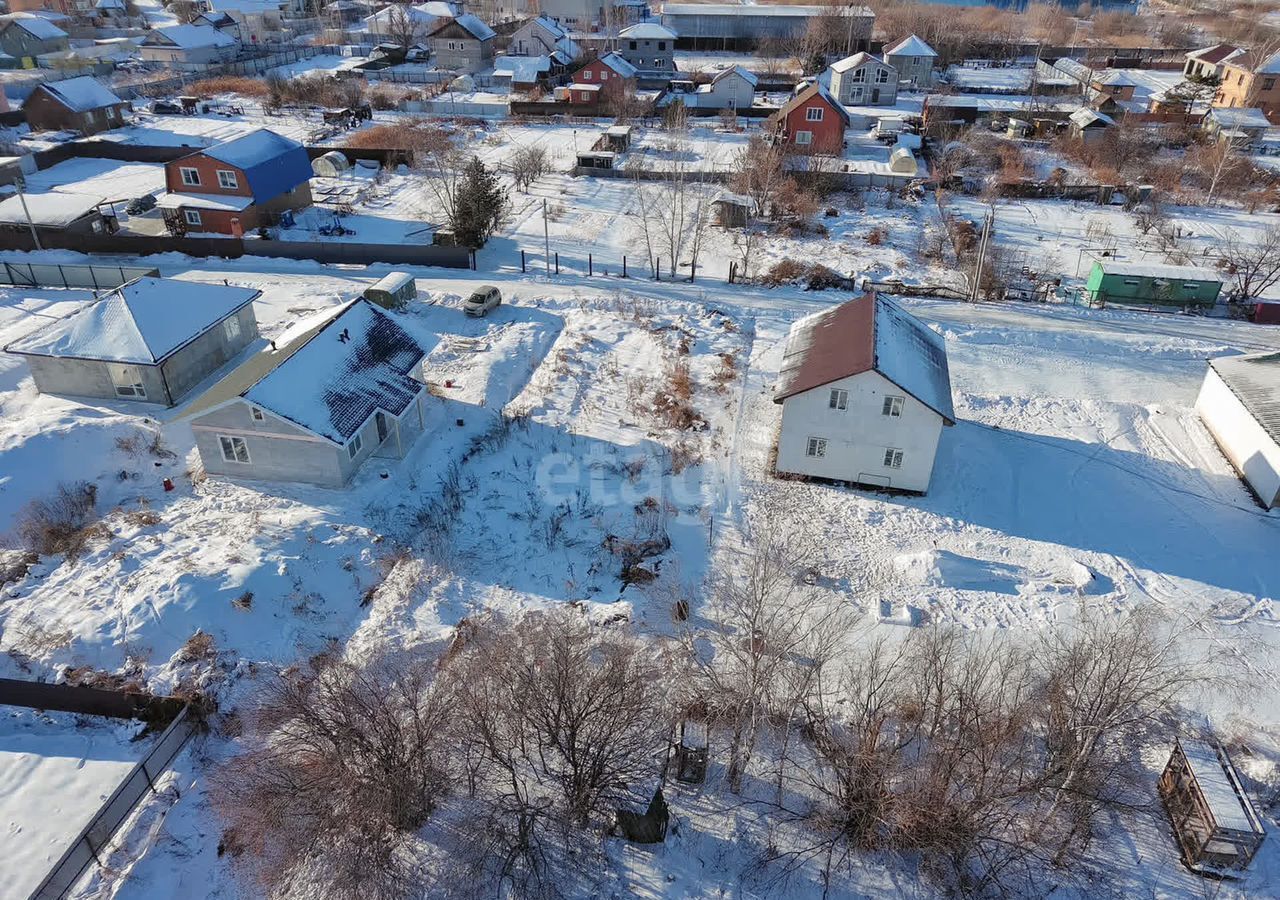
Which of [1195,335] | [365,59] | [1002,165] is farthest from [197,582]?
[365,59]

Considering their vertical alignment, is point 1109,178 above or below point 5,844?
above

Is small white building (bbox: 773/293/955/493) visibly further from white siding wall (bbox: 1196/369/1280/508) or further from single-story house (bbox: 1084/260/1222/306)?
single-story house (bbox: 1084/260/1222/306)

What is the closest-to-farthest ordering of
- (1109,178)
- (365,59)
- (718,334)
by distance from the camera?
(718,334)
(1109,178)
(365,59)

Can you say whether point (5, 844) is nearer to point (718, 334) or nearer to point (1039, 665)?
point (1039, 665)

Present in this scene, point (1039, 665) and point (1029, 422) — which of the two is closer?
point (1039, 665)

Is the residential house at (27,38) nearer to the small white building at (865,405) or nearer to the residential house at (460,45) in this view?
the residential house at (460,45)

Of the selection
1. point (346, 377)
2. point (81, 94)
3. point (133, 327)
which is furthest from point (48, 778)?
point (81, 94)

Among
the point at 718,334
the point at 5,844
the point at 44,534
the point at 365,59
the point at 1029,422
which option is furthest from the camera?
the point at 365,59
